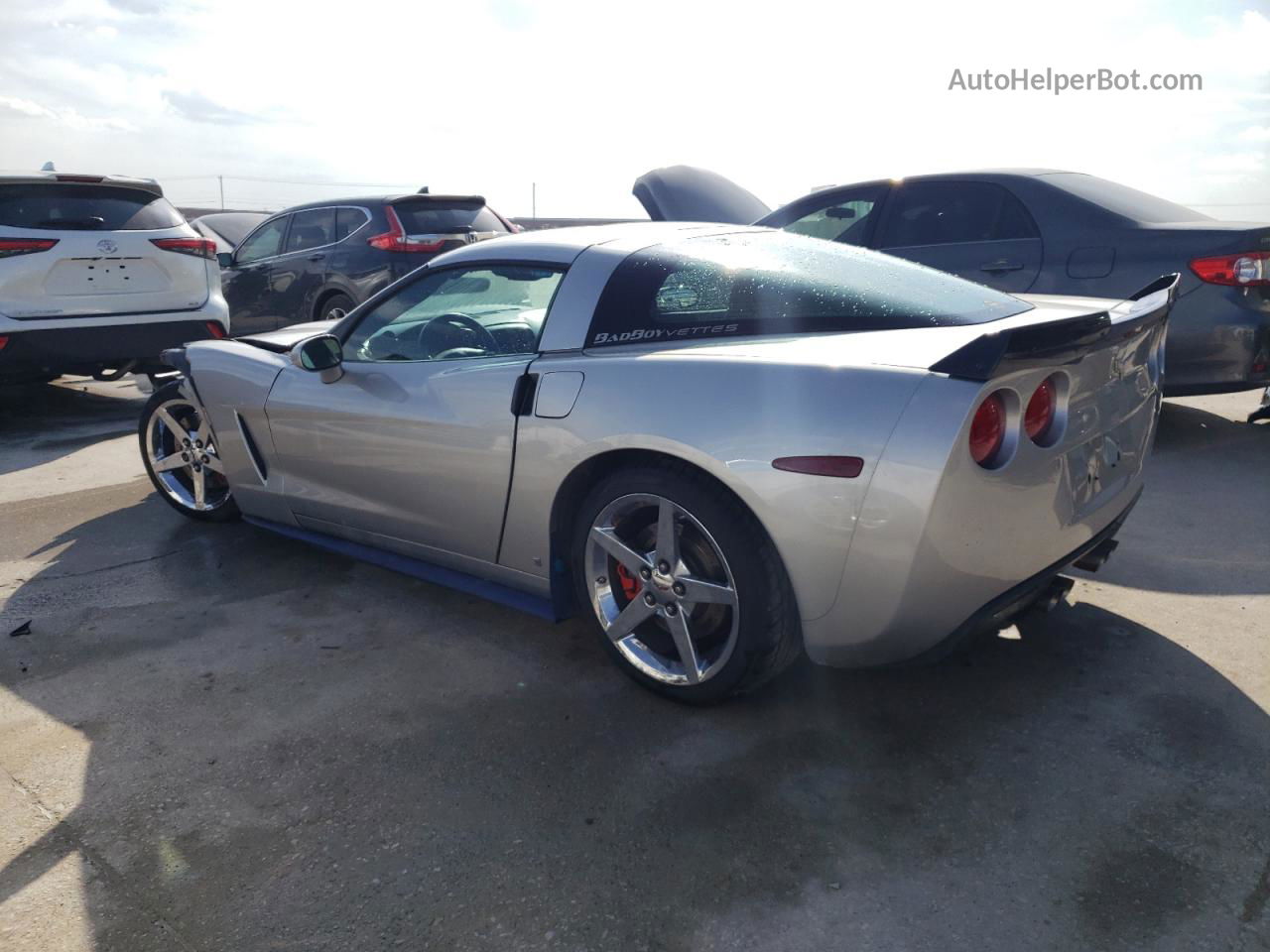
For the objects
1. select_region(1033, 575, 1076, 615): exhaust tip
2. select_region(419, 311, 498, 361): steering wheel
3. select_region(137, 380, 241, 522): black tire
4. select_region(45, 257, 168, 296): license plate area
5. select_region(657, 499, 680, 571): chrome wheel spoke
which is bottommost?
select_region(137, 380, 241, 522): black tire

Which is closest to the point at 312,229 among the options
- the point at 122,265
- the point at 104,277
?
the point at 122,265

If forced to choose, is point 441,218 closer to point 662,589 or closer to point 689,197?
point 689,197

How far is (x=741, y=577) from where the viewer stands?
256 centimetres

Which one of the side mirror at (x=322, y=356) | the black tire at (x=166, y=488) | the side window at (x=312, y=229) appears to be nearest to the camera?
the side mirror at (x=322, y=356)

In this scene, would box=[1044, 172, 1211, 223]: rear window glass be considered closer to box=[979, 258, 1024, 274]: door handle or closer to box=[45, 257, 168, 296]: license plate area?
Answer: box=[979, 258, 1024, 274]: door handle

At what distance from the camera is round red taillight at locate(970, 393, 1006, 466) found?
7.70 ft

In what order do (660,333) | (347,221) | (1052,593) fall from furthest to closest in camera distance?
1. (347,221)
2. (660,333)
3. (1052,593)

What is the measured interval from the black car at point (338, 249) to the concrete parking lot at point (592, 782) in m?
5.29

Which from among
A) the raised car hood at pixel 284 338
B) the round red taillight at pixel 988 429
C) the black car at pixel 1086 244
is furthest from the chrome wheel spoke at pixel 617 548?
the black car at pixel 1086 244

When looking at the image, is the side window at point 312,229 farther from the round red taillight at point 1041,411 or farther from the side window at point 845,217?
the round red taillight at point 1041,411

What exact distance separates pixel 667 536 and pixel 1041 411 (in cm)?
102

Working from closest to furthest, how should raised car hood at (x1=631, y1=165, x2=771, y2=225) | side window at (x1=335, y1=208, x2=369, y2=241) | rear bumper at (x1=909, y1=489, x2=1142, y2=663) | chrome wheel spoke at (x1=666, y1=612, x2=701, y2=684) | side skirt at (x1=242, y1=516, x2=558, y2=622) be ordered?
rear bumper at (x1=909, y1=489, x2=1142, y2=663) → chrome wheel spoke at (x1=666, y1=612, x2=701, y2=684) → side skirt at (x1=242, y1=516, x2=558, y2=622) → raised car hood at (x1=631, y1=165, x2=771, y2=225) → side window at (x1=335, y1=208, x2=369, y2=241)

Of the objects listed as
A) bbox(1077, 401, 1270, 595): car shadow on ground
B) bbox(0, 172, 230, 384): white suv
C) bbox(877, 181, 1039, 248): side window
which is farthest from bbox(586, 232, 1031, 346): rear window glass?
bbox(0, 172, 230, 384): white suv

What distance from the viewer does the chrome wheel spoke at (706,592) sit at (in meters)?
2.62
